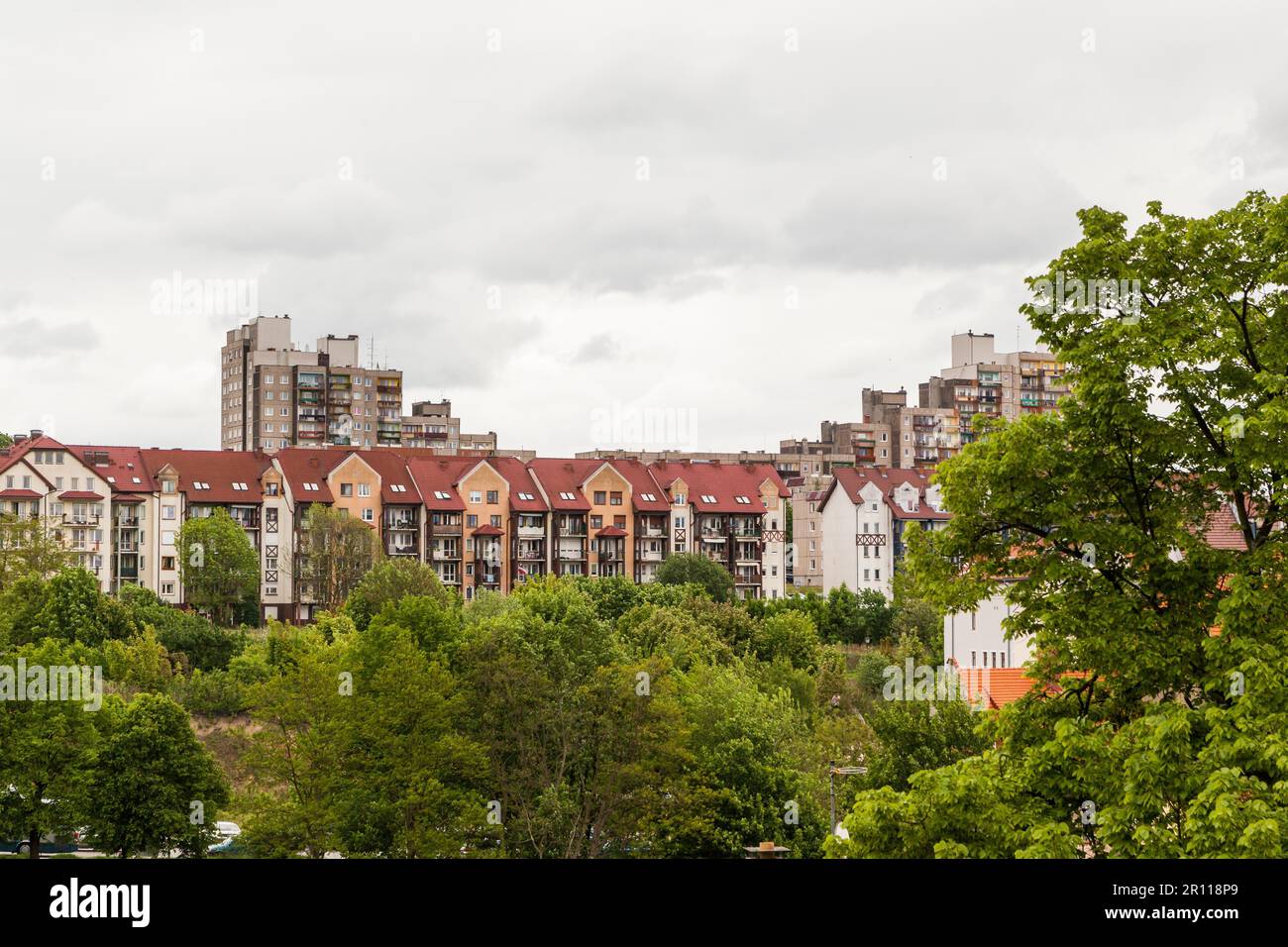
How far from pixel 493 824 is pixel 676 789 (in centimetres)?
579

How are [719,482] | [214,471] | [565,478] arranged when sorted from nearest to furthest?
[214,471] → [565,478] → [719,482]

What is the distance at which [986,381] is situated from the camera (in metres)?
181

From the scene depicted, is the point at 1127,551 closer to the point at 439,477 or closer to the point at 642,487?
the point at 439,477

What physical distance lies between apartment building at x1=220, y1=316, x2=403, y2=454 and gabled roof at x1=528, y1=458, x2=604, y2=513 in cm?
6713

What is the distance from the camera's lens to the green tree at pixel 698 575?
9594cm

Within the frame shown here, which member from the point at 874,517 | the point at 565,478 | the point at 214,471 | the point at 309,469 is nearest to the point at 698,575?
the point at 565,478

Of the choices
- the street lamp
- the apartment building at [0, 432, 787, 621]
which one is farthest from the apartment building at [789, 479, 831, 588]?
the street lamp

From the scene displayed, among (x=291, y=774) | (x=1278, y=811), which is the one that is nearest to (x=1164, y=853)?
(x=1278, y=811)

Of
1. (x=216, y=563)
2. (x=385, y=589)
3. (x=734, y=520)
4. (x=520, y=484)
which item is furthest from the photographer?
(x=734, y=520)

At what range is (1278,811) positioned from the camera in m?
13.7

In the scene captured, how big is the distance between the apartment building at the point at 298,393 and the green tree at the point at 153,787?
123 metres

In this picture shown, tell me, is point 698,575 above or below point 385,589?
above

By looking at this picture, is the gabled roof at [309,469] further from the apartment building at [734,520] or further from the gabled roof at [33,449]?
the apartment building at [734,520]

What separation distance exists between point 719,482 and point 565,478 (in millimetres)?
13012
